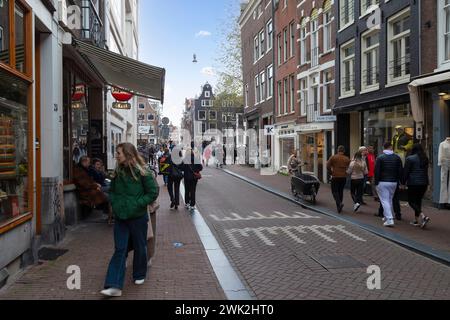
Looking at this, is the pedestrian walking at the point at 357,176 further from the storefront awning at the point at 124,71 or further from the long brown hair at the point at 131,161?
the long brown hair at the point at 131,161

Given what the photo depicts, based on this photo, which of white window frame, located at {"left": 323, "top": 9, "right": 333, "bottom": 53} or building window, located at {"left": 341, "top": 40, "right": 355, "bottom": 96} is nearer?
building window, located at {"left": 341, "top": 40, "right": 355, "bottom": 96}

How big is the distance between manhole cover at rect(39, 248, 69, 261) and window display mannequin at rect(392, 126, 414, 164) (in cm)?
1031

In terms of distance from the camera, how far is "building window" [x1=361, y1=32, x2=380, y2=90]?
15984 millimetres

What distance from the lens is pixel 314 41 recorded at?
71.6 ft

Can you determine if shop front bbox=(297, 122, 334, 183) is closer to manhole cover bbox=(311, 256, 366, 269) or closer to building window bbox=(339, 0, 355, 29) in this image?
building window bbox=(339, 0, 355, 29)

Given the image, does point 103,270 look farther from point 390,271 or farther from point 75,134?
point 75,134

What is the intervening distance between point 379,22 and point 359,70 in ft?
6.86

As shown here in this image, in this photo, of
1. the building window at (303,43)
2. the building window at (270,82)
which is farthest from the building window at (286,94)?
the building window at (270,82)

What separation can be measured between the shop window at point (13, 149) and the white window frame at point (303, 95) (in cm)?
1751

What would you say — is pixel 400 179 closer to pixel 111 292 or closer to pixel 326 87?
pixel 111 292

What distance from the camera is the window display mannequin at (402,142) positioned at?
1395 cm

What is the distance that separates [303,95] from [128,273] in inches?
728

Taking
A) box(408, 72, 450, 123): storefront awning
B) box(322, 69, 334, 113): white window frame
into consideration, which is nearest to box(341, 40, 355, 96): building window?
box(322, 69, 334, 113): white window frame

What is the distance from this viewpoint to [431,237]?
27.4 ft
